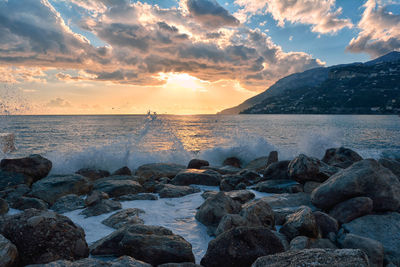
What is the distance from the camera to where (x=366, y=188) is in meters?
5.04

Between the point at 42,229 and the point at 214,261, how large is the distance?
96.6 inches

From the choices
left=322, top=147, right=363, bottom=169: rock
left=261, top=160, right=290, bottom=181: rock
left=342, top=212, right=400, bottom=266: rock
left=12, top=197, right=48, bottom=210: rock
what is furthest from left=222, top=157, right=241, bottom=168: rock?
left=342, top=212, right=400, bottom=266: rock

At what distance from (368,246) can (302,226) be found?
94 cm

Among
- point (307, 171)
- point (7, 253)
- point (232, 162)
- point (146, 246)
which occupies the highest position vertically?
point (307, 171)

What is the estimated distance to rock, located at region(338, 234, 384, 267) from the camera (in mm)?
3639

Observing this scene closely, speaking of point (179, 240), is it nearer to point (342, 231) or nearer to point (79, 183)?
point (342, 231)

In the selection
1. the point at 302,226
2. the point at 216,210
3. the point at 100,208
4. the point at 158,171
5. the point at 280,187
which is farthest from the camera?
the point at 158,171

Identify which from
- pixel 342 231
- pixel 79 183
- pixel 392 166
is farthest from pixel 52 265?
pixel 392 166

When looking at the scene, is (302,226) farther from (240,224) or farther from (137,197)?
(137,197)

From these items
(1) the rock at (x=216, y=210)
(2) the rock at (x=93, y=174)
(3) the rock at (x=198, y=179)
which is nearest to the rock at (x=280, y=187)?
(3) the rock at (x=198, y=179)

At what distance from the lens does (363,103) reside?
14150cm

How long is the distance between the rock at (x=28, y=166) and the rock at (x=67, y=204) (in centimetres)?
350

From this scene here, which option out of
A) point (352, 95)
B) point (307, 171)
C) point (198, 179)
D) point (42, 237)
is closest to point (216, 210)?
point (42, 237)

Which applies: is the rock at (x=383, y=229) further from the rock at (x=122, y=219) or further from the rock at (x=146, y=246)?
the rock at (x=122, y=219)
